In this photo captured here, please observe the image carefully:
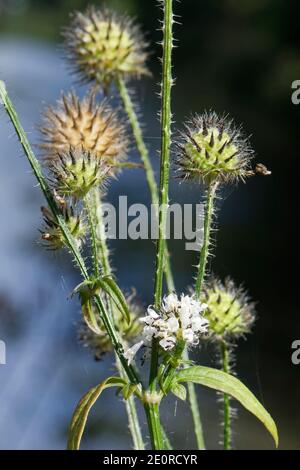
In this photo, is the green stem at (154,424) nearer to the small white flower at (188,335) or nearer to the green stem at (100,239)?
the small white flower at (188,335)

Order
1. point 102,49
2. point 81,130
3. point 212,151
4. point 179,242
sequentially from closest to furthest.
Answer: point 212,151 → point 81,130 → point 102,49 → point 179,242

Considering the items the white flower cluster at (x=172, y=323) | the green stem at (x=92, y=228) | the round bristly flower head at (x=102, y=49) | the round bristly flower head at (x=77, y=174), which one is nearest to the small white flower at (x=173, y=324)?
the white flower cluster at (x=172, y=323)

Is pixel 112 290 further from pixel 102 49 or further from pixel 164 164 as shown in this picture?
pixel 102 49

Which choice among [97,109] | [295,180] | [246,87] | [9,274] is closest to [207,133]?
[97,109]

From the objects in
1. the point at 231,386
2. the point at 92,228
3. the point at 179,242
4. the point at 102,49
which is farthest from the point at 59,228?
the point at 179,242

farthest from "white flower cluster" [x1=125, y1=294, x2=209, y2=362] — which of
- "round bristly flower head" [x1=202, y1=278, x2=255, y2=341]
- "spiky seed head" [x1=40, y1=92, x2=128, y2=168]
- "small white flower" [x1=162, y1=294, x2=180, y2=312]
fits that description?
"spiky seed head" [x1=40, y1=92, x2=128, y2=168]

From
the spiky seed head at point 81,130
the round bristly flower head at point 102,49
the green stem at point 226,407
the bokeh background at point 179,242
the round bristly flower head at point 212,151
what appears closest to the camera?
the round bristly flower head at point 212,151
